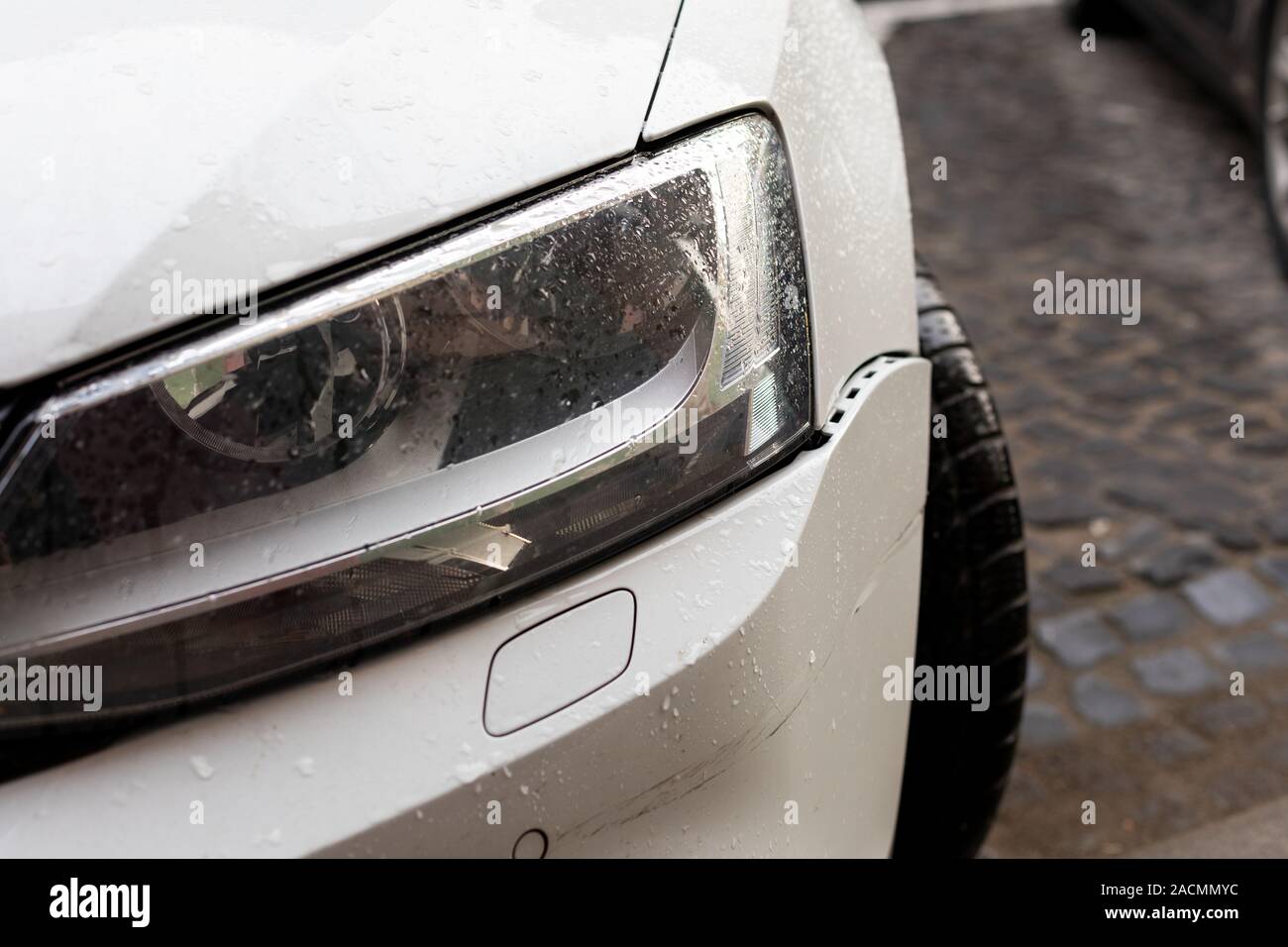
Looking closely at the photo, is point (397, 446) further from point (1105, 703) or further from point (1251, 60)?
point (1251, 60)

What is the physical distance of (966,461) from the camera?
5.38 ft

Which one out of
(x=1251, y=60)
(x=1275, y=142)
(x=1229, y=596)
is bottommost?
(x=1229, y=596)

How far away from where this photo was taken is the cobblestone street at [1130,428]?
2148 mm

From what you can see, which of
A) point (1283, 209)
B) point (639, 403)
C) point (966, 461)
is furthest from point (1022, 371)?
point (639, 403)

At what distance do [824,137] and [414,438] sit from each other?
0.55 metres

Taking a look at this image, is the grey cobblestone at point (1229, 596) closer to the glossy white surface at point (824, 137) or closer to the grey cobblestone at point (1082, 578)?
the grey cobblestone at point (1082, 578)

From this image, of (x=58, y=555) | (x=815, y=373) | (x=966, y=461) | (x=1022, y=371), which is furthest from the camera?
(x=1022, y=371)

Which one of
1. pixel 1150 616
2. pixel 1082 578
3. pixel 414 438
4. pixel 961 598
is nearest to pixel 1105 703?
pixel 1150 616

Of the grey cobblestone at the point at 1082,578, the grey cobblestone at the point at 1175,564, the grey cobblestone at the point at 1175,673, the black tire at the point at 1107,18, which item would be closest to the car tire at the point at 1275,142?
the grey cobblestone at the point at 1175,564

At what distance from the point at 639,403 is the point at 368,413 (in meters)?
0.23

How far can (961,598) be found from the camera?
1.63 metres

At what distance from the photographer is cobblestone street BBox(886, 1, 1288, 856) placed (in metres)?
2.15

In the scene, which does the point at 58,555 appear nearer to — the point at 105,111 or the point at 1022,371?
the point at 105,111
